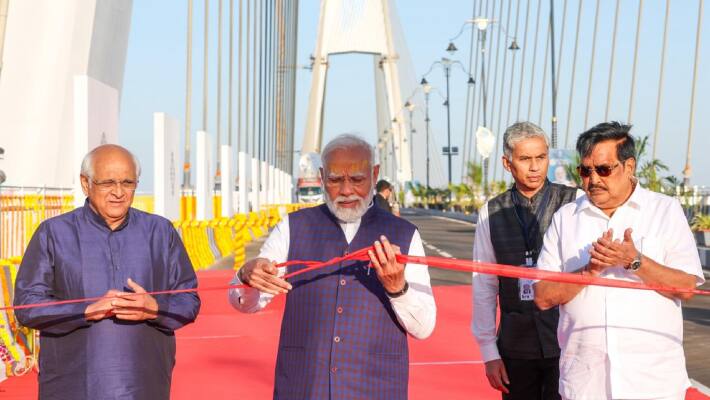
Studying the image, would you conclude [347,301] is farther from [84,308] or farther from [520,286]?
[520,286]

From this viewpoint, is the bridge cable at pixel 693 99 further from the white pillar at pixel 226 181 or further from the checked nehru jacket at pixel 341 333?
the checked nehru jacket at pixel 341 333

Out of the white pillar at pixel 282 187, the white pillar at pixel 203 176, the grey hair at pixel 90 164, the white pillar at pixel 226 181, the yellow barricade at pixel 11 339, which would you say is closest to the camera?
the grey hair at pixel 90 164

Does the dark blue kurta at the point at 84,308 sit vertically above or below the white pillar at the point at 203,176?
below

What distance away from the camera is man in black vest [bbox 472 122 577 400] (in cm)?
555

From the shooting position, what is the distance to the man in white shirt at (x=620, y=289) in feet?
14.4

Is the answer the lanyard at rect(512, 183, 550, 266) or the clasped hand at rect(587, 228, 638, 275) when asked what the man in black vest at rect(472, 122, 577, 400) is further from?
the clasped hand at rect(587, 228, 638, 275)

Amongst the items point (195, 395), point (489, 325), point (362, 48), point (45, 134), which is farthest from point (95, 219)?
point (362, 48)

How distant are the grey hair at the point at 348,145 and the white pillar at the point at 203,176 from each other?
21.9 m

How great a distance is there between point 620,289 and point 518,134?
1.39 metres

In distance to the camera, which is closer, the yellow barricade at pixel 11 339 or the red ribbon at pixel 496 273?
the red ribbon at pixel 496 273

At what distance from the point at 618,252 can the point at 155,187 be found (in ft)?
54.6

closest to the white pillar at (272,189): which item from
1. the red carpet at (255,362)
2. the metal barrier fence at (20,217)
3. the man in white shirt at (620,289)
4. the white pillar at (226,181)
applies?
the white pillar at (226,181)

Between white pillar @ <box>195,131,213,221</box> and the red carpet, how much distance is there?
11.0 m

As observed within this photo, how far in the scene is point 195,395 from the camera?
30.7 feet
